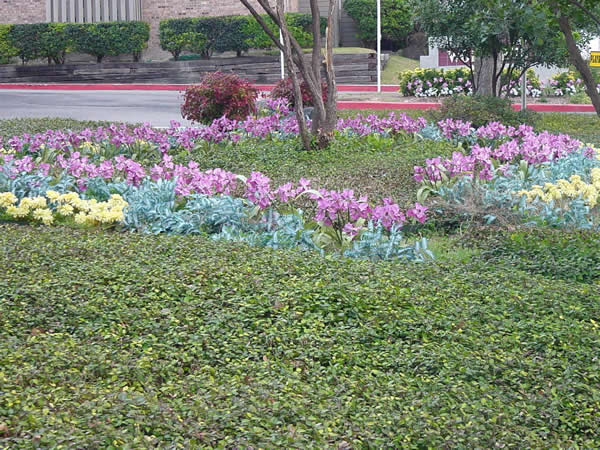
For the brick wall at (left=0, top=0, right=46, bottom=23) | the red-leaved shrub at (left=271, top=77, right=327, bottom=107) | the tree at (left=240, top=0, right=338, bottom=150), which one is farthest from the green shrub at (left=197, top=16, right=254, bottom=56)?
the tree at (left=240, top=0, right=338, bottom=150)

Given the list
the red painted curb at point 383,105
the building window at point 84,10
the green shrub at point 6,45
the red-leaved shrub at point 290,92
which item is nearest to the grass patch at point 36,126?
the red-leaved shrub at point 290,92

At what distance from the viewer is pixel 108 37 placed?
95.9ft

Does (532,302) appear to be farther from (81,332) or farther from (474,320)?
(81,332)

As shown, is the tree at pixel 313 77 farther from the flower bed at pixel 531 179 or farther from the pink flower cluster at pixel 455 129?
the flower bed at pixel 531 179

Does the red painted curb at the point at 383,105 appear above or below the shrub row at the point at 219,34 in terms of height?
below

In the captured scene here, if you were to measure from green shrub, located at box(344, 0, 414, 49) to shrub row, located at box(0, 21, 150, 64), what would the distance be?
712cm

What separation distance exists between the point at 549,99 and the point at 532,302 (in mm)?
17941

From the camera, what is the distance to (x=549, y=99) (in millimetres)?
22031

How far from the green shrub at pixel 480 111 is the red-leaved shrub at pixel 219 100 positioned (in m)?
2.98

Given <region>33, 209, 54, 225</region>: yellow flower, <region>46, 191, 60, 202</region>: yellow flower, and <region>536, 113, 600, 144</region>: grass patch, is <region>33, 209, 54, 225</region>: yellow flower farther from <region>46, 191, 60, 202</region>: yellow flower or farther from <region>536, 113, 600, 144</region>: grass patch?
<region>536, 113, 600, 144</region>: grass patch

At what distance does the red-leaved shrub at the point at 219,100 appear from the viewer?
545 inches

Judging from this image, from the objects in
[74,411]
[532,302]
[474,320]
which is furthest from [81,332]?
[532,302]

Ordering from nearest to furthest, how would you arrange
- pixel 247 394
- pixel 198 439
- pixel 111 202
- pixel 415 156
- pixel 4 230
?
pixel 198 439, pixel 247 394, pixel 4 230, pixel 111 202, pixel 415 156

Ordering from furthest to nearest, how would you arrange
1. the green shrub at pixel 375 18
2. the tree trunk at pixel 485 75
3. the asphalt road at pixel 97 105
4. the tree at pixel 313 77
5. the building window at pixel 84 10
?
the building window at pixel 84 10 → the green shrub at pixel 375 18 → the asphalt road at pixel 97 105 → the tree trunk at pixel 485 75 → the tree at pixel 313 77
